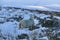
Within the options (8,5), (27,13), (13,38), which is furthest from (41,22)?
(8,5)

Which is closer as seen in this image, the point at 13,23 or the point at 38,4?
the point at 13,23

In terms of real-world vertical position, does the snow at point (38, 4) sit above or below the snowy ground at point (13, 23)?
above

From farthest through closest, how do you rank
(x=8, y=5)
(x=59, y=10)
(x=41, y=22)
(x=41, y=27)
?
(x=8, y=5)
(x=59, y=10)
(x=41, y=22)
(x=41, y=27)

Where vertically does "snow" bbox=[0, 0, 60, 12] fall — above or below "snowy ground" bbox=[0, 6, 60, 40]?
above

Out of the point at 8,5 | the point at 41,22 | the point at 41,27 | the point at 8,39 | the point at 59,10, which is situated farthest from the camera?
the point at 8,5

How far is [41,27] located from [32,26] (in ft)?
0.34

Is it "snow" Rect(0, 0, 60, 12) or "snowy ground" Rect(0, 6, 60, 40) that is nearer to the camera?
"snowy ground" Rect(0, 6, 60, 40)

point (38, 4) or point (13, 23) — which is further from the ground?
point (38, 4)

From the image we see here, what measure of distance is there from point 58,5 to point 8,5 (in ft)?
2.41

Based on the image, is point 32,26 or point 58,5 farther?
point 58,5

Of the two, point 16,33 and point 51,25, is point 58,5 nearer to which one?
point 51,25

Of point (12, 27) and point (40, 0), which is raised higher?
point (40, 0)

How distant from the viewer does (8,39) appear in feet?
6.58

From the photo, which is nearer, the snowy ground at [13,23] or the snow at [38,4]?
the snowy ground at [13,23]
